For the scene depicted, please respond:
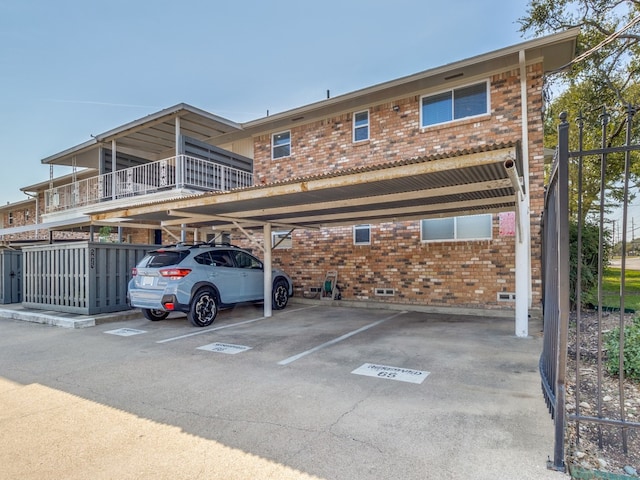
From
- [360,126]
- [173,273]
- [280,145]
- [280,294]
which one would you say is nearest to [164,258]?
[173,273]

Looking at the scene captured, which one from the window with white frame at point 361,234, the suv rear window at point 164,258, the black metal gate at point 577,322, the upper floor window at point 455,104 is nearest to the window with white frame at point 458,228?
the window with white frame at point 361,234

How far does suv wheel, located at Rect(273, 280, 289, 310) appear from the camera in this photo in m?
10.3

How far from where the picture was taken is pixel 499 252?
910cm

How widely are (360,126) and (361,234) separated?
3.14 metres

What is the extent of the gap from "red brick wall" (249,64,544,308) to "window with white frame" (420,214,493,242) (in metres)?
0.16

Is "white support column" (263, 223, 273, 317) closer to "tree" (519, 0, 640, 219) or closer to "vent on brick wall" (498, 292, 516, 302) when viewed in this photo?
"vent on brick wall" (498, 292, 516, 302)

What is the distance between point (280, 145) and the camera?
41.7 feet

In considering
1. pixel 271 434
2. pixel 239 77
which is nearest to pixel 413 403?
pixel 271 434

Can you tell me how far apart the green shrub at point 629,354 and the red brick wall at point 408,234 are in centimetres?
384

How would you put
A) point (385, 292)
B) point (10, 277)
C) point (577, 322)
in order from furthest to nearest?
1. point (10, 277)
2. point (385, 292)
3. point (577, 322)

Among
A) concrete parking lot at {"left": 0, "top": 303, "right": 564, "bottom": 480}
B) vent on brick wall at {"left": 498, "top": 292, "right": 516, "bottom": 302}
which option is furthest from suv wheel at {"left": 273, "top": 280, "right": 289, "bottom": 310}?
vent on brick wall at {"left": 498, "top": 292, "right": 516, "bottom": 302}

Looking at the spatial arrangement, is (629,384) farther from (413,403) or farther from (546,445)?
(413,403)

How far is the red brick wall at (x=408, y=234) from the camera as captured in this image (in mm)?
8938

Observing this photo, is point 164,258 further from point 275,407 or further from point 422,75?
point 422,75
